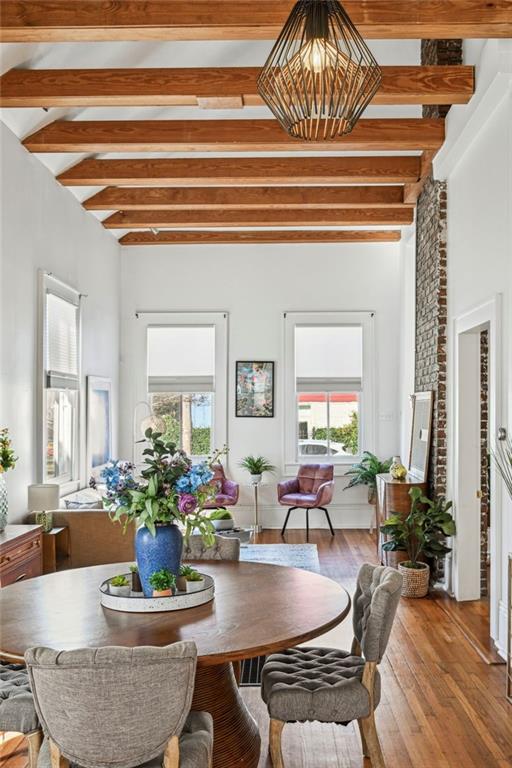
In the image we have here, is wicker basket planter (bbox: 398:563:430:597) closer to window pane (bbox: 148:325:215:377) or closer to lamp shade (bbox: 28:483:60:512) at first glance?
lamp shade (bbox: 28:483:60:512)

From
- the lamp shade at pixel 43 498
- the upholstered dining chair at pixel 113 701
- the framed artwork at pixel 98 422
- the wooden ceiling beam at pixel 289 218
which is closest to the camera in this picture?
the upholstered dining chair at pixel 113 701

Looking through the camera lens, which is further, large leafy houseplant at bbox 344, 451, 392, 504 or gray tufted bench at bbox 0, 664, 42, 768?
large leafy houseplant at bbox 344, 451, 392, 504

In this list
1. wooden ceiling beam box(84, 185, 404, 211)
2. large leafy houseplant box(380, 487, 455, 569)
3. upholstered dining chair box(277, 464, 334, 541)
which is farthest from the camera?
upholstered dining chair box(277, 464, 334, 541)

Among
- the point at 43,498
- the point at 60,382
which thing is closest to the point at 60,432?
the point at 60,382

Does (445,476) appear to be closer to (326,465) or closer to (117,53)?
(326,465)

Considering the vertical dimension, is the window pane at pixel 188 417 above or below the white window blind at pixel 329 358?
below

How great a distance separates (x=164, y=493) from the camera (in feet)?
9.43

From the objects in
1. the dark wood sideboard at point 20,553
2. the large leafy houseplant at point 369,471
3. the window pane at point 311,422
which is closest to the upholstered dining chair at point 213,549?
the dark wood sideboard at point 20,553

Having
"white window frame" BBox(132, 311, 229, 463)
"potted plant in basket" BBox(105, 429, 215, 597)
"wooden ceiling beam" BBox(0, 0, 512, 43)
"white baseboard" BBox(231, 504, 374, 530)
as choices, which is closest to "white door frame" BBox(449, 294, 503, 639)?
"wooden ceiling beam" BBox(0, 0, 512, 43)

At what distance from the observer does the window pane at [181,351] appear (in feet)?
31.8

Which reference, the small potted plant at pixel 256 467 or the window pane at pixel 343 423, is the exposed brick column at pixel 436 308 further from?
the small potted plant at pixel 256 467

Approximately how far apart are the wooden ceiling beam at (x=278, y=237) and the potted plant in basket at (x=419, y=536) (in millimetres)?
4219

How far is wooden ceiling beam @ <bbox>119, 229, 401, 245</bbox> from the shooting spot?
31.3 ft

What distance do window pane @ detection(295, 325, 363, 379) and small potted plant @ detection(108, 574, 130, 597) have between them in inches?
267
